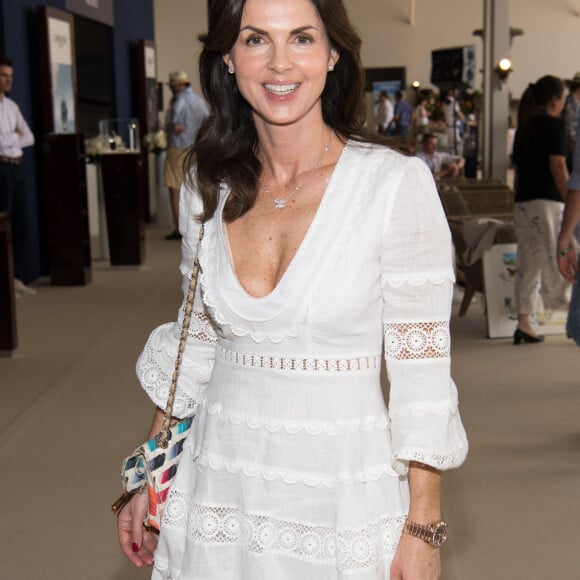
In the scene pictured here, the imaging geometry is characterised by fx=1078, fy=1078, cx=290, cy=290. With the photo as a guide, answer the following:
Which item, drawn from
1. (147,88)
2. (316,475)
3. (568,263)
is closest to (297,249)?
(316,475)

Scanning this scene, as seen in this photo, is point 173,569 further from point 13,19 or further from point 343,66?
point 13,19

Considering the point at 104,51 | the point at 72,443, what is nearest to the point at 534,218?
the point at 72,443

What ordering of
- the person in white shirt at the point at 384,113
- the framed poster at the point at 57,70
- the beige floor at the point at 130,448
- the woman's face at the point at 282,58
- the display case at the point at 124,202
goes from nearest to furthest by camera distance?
the woman's face at the point at 282,58, the beige floor at the point at 130,448, the framed poster at the point at 57,70, the display case at the point at 124,202, the person in white shirt at the point at 384,113

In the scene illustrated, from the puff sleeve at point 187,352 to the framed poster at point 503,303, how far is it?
561 cm

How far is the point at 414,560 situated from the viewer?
156 centimetres

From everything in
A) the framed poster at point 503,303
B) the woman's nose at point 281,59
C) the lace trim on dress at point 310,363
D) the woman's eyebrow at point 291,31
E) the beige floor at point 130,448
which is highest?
the woman's eyebrow at point 291,31

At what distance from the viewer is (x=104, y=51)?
46.5 ft

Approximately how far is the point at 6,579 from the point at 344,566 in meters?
2.30

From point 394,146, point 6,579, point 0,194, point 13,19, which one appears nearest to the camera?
point 394,146

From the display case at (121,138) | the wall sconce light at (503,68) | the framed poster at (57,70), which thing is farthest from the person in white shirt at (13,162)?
the wall sconce light at (503,68)

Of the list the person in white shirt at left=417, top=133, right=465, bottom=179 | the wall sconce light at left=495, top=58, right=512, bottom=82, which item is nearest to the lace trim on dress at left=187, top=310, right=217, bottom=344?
the person in white shirt at left=417, top=133, right=465, bottom=179

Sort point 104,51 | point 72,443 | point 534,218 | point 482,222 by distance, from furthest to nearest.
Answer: point 104,51 < point 482,222 < point 534,218 < point 72,443

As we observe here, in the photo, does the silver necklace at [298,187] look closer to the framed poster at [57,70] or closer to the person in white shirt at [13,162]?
the person in white shirt at [13,162]

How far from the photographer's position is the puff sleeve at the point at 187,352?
5.98 ft
